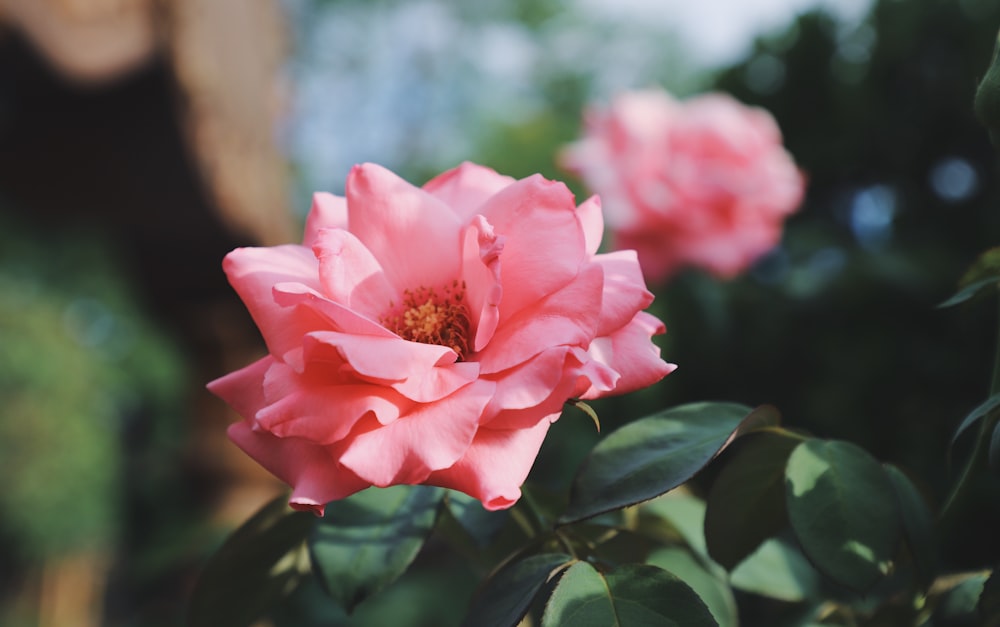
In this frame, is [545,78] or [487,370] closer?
[487,370]

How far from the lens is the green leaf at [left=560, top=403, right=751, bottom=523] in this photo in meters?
0.38

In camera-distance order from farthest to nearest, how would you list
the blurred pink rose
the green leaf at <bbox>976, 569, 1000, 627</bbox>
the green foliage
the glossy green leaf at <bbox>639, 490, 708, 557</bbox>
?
1. the green foliage
2. the blurred pink rose
3. the glossy green leaf at <bbox>639, 490, 708, 557</bbox>
4. the green leaf at <bbox>976, 569, 1000, 627</bbox>

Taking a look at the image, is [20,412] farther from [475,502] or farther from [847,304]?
[475,502]

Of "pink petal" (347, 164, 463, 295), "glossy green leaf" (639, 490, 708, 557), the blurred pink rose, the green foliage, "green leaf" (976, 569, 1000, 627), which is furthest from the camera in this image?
the green foliage

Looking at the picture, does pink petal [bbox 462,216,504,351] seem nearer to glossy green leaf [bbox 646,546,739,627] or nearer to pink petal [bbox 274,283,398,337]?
pink petal [bbox 274,283,398,337]

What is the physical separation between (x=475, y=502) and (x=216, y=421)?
262cm

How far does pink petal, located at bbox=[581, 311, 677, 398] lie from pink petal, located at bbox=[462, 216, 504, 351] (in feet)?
0.15

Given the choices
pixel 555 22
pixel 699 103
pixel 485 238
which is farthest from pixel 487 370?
pixel 555 22

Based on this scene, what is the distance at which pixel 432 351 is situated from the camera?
0.37 metres

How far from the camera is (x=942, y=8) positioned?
1.39m

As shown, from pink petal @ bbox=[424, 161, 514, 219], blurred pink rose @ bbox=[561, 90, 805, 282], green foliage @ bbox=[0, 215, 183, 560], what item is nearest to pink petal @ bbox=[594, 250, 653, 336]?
pink petal @ bbox=[424, 161, 514, 219]

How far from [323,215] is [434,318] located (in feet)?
0.28

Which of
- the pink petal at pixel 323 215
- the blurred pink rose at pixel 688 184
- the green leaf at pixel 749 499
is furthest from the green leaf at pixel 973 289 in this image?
the blurred pink rose at pixel 688 184

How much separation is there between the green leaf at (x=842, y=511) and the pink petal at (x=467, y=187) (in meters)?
0.21
